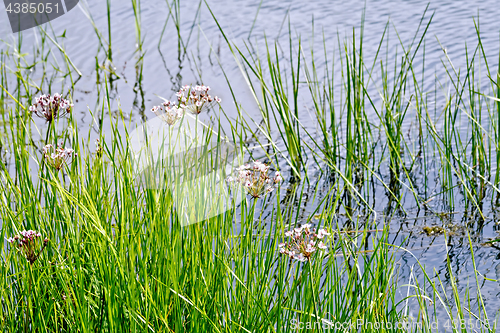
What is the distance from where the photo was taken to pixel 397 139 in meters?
3.19

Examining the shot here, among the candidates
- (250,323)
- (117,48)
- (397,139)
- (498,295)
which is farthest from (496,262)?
(117,48)

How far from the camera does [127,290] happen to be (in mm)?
1557

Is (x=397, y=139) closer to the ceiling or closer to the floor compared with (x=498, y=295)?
closer to the ceiling

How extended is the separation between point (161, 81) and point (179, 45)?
A: 29.8 inches

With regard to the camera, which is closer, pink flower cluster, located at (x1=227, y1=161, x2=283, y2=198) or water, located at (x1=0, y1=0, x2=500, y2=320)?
pink flower cluster, located at (x1=227, y1=161, x2=283, y2=198)

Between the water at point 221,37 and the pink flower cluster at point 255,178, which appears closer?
the pink flower cluster at point 255,178

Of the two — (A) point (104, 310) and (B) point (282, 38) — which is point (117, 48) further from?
(A) point (104, 310)

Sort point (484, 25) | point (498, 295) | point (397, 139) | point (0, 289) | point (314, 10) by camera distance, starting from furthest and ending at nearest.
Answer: point (314, 10)
point (484, 25)
point (397, 139)
point (498, 295)
point (0, 289)

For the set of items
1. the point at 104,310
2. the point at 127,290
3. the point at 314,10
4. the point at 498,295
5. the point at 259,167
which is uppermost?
the point at 314,10

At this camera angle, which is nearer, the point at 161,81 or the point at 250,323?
the point at 250,323

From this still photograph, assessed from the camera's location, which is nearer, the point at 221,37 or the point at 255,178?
the point at 255,178

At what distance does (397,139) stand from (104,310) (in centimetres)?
217

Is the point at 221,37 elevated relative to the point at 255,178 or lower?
elevated

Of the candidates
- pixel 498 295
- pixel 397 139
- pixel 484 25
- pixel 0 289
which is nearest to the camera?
pixel 0 289
